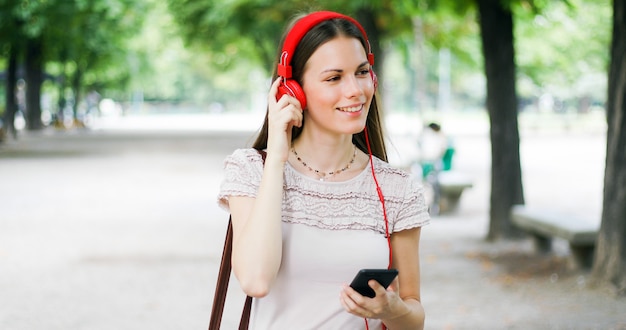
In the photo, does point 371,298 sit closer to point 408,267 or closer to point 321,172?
point 408,267

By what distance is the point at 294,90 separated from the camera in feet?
7.83

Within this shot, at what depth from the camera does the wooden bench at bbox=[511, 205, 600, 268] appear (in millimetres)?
9094

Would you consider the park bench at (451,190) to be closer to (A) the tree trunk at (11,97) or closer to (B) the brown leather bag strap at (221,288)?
(B) the brown leather bag strap at (221,288)

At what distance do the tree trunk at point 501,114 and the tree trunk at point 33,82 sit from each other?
103 ft

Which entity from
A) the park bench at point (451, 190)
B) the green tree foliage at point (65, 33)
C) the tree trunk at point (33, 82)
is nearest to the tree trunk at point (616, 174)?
the park bench at point (451, 190)

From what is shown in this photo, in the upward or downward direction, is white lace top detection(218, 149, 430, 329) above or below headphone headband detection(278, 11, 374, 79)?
below

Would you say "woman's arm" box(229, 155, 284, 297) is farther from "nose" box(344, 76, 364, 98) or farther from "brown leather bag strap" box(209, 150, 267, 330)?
"nose" box(344, 76, 364, 98)

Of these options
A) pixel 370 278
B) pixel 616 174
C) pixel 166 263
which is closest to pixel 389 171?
pixel 370 278

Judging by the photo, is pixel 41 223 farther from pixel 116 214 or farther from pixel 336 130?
pixel 336 130

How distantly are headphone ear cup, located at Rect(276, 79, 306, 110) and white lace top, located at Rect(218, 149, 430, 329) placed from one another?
0.59 ft

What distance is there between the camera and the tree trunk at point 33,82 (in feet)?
136

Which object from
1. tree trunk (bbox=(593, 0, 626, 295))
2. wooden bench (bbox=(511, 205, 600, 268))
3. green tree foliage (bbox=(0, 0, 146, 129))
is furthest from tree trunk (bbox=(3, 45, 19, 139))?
tree trunk (bbox=(593, 0, 626, 295))

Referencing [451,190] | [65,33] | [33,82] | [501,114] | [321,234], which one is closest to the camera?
[321,234]

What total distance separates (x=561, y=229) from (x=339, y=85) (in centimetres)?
750
